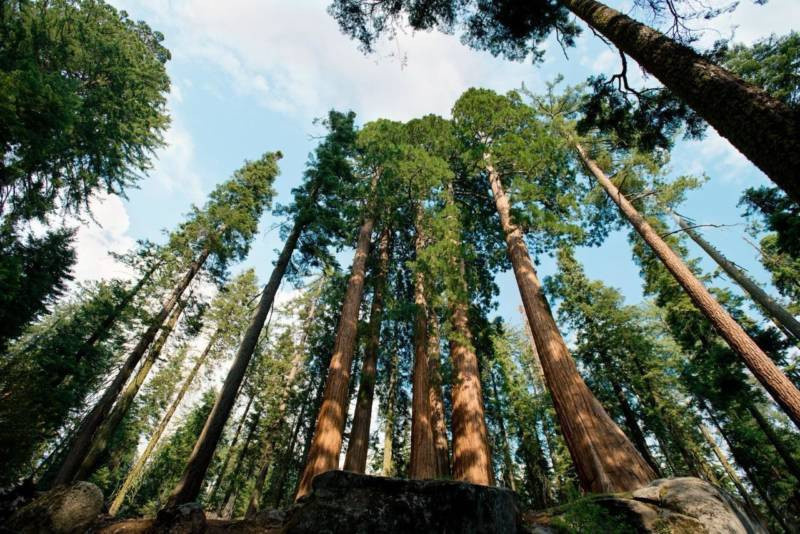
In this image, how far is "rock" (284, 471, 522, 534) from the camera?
3.02 meters

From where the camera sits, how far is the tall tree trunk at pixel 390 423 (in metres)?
13.6

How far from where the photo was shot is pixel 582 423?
501 centimetres

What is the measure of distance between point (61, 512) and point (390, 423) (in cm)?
1147

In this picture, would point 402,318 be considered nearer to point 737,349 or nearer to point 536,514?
point 536,514

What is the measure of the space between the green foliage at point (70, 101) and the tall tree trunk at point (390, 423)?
1274 cm

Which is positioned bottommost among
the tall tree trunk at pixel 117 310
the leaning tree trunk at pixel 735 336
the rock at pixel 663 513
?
the rock at pixel 663 513

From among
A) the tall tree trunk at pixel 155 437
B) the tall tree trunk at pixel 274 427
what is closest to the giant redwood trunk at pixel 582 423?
the tall tree trunk at pixel 274 427

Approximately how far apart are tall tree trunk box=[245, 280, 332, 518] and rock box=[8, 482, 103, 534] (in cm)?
753

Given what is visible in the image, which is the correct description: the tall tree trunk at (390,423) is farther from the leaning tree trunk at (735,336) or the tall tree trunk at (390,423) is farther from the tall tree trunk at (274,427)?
the leaning tree trunk at (735,336)

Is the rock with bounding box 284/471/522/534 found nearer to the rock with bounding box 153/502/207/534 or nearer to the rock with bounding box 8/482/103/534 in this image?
the rock with bounding box 153/502/207/534

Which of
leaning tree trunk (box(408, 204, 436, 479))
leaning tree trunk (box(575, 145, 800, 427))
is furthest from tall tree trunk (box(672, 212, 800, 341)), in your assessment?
leaning tree trunk (box(408, 204, 436, 479))

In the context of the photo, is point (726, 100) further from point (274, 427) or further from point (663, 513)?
point (274, 427)

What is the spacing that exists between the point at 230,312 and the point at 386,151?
1527 cm

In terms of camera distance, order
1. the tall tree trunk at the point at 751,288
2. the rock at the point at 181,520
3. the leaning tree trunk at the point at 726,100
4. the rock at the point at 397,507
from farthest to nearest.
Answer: the tall tree trunk at the point at 751,288 → the rock at the point at 181,520 → the rock at the point at 397,507 → the leaning tree trunk at the point at 726,100
